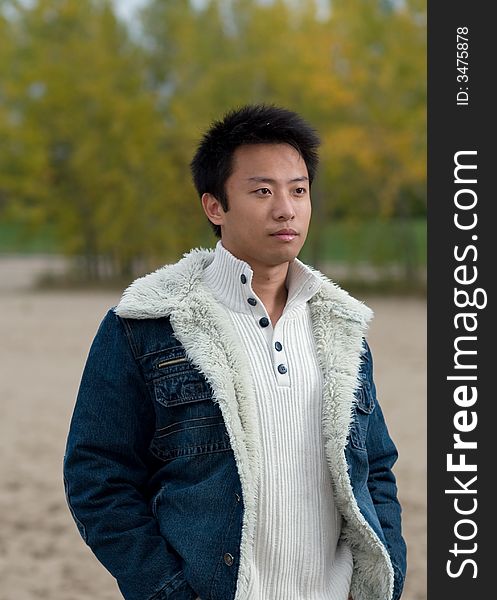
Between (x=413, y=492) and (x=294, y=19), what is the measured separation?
2308 centimetres

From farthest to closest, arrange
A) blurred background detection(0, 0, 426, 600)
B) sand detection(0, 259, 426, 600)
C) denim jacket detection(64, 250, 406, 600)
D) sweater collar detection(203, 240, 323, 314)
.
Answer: blurred background detection(0, 0, 426, 600)
sand detection(0, 259, 426, 600)
sweater collar detection(203, 240, 323, 314)
denim jacket detection(64, 250, 406, 600)

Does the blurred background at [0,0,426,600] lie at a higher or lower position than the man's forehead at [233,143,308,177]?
higher

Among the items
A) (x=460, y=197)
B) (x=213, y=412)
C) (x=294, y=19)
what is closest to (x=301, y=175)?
(x=213, y=412)

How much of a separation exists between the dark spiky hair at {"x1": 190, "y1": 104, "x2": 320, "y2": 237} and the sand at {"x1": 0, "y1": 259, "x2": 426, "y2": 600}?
2713 mm

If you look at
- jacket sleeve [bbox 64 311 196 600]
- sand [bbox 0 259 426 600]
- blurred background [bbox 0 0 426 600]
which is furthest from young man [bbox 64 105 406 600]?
blurred background [bbox 0 0 426 600]

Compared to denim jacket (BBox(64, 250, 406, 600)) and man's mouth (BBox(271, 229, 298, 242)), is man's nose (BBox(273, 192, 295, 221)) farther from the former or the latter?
denim jacket (BBox(64, 250, 406, 600))

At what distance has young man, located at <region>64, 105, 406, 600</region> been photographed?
1.78 meters

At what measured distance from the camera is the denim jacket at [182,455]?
1764 millimetres

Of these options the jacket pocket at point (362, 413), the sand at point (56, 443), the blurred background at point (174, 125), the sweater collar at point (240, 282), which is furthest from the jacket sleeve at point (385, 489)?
the blurred background at point (174, 125)

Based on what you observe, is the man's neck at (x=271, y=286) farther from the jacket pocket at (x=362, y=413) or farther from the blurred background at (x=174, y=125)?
the blurred background at (x=174, y=125)

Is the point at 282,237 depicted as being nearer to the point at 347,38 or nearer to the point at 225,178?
the point at 225,178

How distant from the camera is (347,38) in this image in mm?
20906

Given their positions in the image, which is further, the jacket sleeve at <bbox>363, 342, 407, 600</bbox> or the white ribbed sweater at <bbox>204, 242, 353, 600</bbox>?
the jacket sleeve at <bbox>363, 342, 407, 600</bbox>

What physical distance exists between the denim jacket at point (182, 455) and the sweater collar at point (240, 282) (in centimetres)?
4
